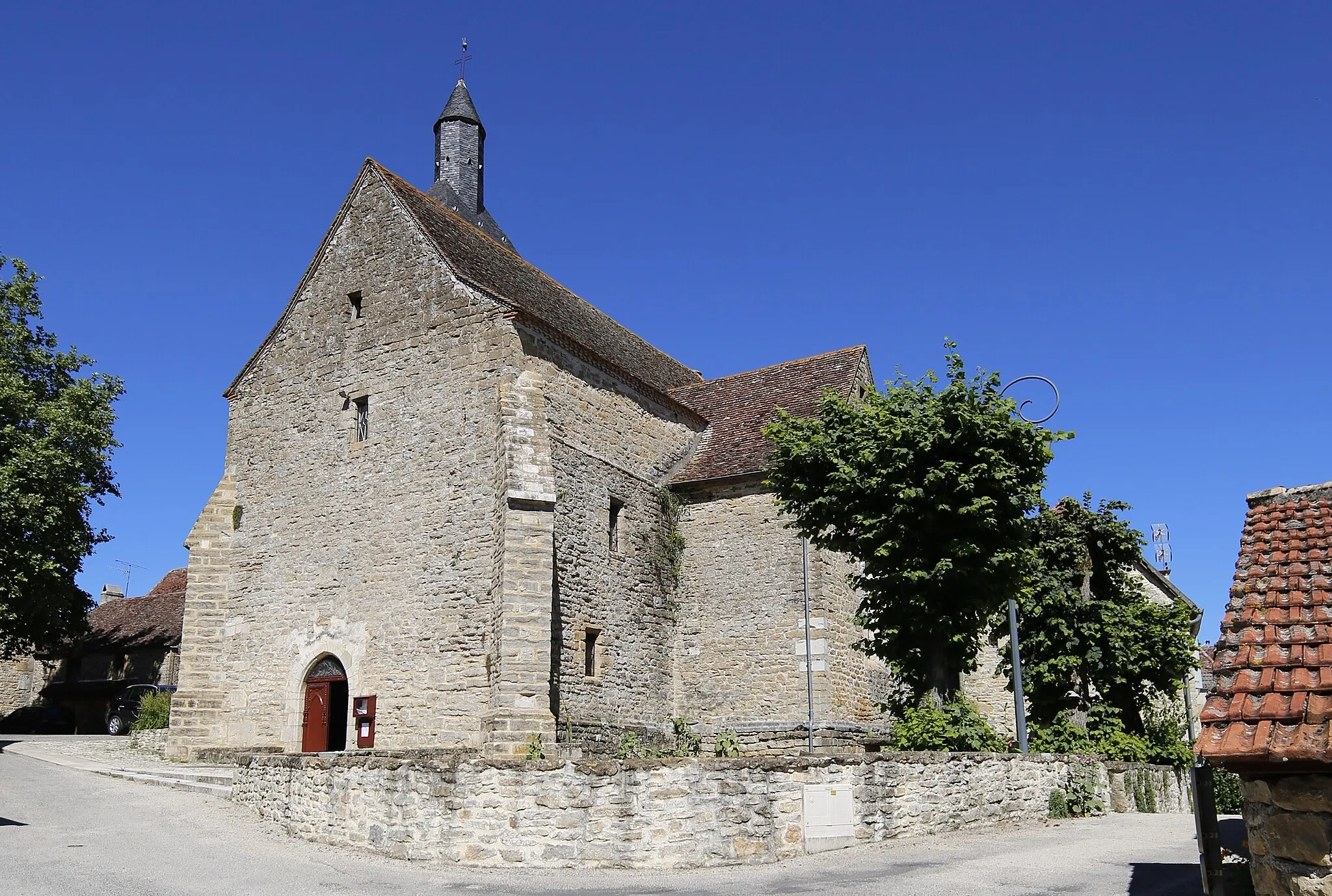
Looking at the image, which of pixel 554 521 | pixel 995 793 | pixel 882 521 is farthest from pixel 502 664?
pixel 995 793

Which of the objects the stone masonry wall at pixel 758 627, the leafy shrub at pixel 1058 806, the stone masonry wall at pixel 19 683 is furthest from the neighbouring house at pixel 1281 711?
the stone masonry wall at pixel 19 683

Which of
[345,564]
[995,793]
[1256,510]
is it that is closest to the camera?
[1256,510]

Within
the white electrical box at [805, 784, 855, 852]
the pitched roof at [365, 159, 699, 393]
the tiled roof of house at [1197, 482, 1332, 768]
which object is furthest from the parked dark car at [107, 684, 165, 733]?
the tiled roof of house at [1197, 482, 1332, 768]

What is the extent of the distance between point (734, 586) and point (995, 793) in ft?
29.4

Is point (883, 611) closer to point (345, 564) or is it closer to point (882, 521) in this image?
point (882, 521)

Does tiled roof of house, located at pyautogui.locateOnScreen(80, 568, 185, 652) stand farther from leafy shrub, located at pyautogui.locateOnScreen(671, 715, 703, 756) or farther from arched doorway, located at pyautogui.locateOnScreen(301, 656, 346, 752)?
leafy shrub, located at pyautogui.locateOnScreen(671, 715, 703, 756)

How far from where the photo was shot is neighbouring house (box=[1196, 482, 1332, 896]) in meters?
5.99

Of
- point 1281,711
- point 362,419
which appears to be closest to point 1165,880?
point 1281,711

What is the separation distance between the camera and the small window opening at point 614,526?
21734 millimetres

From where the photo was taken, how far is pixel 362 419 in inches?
859

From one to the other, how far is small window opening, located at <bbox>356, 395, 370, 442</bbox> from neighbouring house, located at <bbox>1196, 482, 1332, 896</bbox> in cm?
1743

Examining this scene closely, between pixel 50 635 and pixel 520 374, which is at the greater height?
pixel 520 374

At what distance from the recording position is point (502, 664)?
57.4 ft

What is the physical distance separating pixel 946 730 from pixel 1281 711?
9.82 meters
